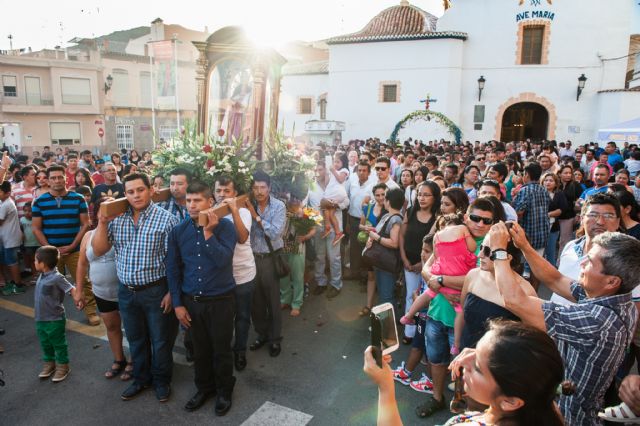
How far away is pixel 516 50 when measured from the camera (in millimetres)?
21234

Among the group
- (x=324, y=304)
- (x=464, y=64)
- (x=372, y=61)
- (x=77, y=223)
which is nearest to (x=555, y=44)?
(x=464, y=64)

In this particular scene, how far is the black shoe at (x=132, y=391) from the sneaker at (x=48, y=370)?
917mm

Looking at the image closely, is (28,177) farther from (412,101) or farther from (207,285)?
(412,101)

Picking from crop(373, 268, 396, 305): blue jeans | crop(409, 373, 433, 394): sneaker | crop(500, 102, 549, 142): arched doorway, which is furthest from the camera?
crop(500, 102, 549, 142): arched doorway

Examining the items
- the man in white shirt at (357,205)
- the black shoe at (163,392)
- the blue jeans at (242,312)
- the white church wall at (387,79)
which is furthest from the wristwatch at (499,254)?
the white church wall at (387,79)

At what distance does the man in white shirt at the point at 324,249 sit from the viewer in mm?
6473

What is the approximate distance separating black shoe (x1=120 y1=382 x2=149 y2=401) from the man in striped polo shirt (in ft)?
6.97

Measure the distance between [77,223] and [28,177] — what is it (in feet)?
6.40

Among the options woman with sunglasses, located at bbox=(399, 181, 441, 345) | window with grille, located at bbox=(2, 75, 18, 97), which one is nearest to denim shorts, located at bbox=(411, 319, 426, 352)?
woman with sunglasses, located at bbox=(399, 181, 441, 345)

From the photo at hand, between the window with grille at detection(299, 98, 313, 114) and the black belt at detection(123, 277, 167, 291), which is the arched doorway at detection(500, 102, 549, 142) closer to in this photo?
the window with grille at detection(299, 98, 313, 114)

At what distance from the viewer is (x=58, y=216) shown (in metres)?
5.82

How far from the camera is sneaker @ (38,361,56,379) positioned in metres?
4.25

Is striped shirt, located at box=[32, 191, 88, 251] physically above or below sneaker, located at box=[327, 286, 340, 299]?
above

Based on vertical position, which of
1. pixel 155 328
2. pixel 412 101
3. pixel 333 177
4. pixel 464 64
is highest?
pixel 464 64
